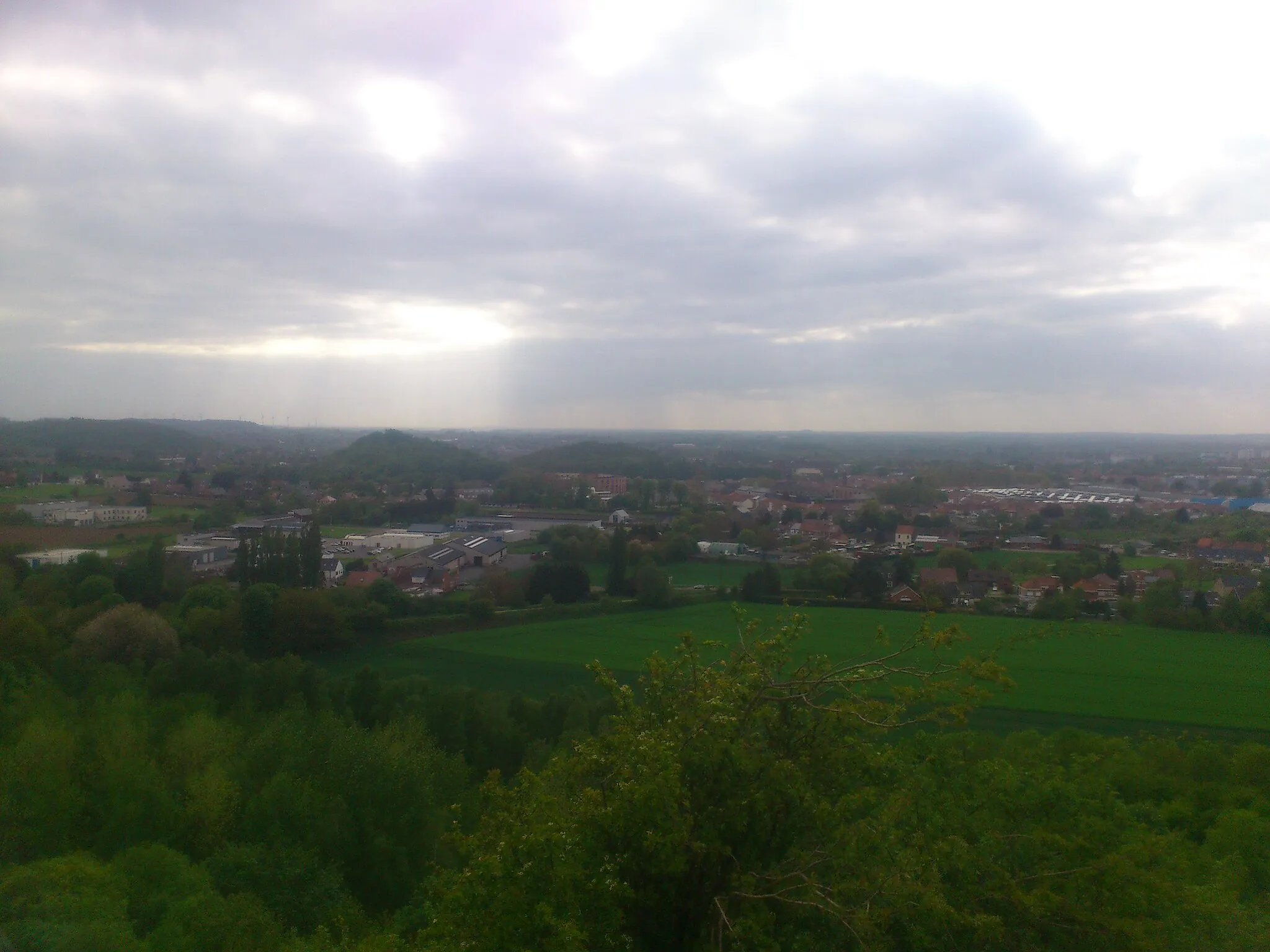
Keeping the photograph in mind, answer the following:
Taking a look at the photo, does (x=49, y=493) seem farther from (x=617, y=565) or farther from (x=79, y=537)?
(x=617, y=565)

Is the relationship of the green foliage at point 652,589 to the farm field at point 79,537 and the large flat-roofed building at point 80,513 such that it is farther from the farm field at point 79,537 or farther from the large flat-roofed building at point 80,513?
the large flat-roofed building at point 80,513

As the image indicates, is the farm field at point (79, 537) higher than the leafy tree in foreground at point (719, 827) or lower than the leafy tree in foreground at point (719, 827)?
lower

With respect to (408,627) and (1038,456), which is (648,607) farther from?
(1038,456)

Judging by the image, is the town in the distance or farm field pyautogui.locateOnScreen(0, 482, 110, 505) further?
farm field pyautogui.locateOnScreen(0, 482, 110, 505)

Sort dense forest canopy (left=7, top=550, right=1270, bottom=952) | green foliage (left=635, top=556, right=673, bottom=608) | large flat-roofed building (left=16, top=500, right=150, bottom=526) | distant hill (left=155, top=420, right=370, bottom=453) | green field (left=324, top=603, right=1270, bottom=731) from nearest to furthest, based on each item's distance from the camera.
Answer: dense forest canopy (left=7, top=550, right=1270, bottom=952) < green field (left=324, top=603, right=1270, bottom=731) < large flat-roofed building (left=16, top=500, right=150, bottom=526) < green foliage (left=635, top=556, right=673, bottom=608) < distant hill (left=155, top=420, right=370, bottom=453)

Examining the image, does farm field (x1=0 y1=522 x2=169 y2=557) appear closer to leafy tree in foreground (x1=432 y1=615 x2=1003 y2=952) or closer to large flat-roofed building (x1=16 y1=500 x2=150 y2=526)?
large flat-roofed building (x1=16 y1=500 x2=150 y2=526)

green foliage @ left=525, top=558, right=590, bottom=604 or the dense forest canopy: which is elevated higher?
the dense forest canopy

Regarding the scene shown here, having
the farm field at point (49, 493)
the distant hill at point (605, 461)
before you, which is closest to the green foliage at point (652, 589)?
the farm field at point (49, 493)

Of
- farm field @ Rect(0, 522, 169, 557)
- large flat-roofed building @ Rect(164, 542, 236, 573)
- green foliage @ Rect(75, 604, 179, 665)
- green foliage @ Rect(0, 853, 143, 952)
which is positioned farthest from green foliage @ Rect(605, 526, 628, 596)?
green foliage @ Rect(0, 853, 143, 952)
